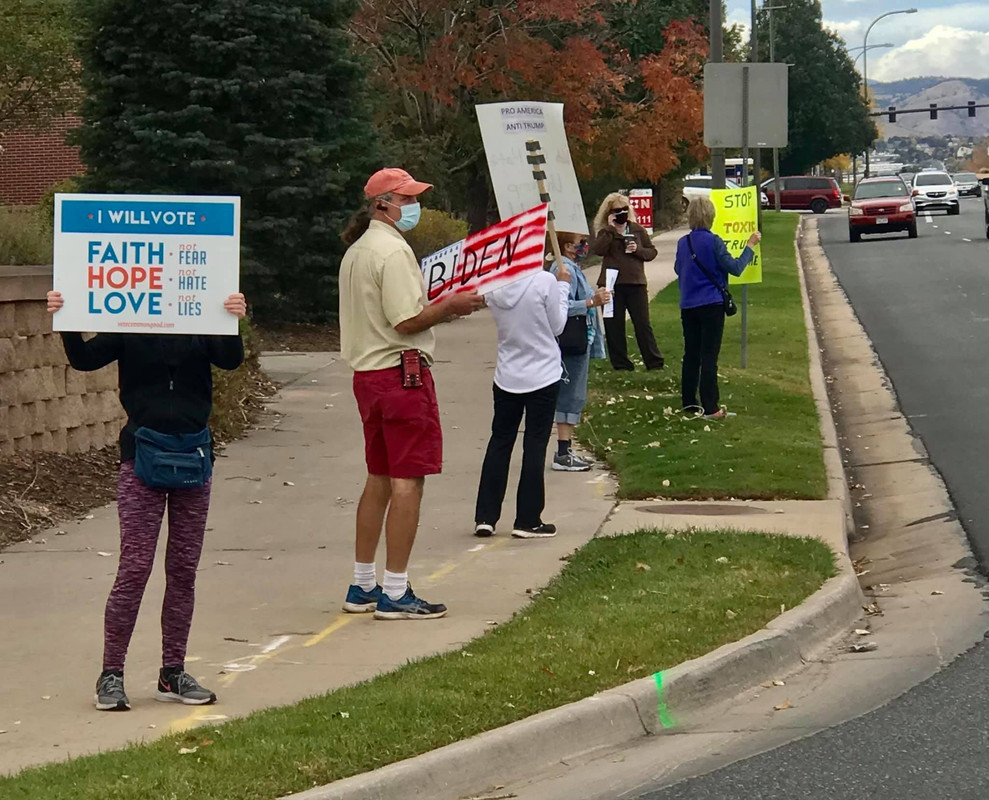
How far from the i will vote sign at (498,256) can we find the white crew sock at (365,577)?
130 cm

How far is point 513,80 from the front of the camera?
29625mm

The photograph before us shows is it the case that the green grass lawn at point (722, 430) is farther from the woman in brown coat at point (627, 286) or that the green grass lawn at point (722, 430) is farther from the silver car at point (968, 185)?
the silver car at point (968, 185)

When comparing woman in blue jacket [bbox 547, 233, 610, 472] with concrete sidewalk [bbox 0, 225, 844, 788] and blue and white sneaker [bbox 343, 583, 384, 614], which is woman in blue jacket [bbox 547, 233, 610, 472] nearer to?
concrete sidewalk [bbox 0, 225, 844, 788]

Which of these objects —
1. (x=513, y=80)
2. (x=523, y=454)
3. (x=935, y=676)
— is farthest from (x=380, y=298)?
(x=513, y=80)

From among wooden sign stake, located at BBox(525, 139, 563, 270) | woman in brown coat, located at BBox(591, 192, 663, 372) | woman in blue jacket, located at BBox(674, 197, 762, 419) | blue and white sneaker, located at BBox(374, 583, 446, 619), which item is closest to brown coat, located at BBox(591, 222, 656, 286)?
woman in brown coat, located at BBox(591, 192, 663, 372)

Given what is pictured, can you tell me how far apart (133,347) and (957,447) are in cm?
846

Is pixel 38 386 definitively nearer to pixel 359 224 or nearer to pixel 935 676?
pixel 359 224

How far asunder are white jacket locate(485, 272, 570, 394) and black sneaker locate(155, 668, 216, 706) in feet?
11.3

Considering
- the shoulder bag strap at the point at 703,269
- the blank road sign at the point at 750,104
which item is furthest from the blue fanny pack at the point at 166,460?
the blank road sign at the point at 750,104

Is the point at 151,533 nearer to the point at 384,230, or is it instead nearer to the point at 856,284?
the point at 384,230

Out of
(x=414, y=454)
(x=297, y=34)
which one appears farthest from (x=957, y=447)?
(x=297, y=34)

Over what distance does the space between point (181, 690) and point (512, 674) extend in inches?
50.0

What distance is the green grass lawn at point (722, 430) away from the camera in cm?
1102

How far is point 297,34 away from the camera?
1922cm
